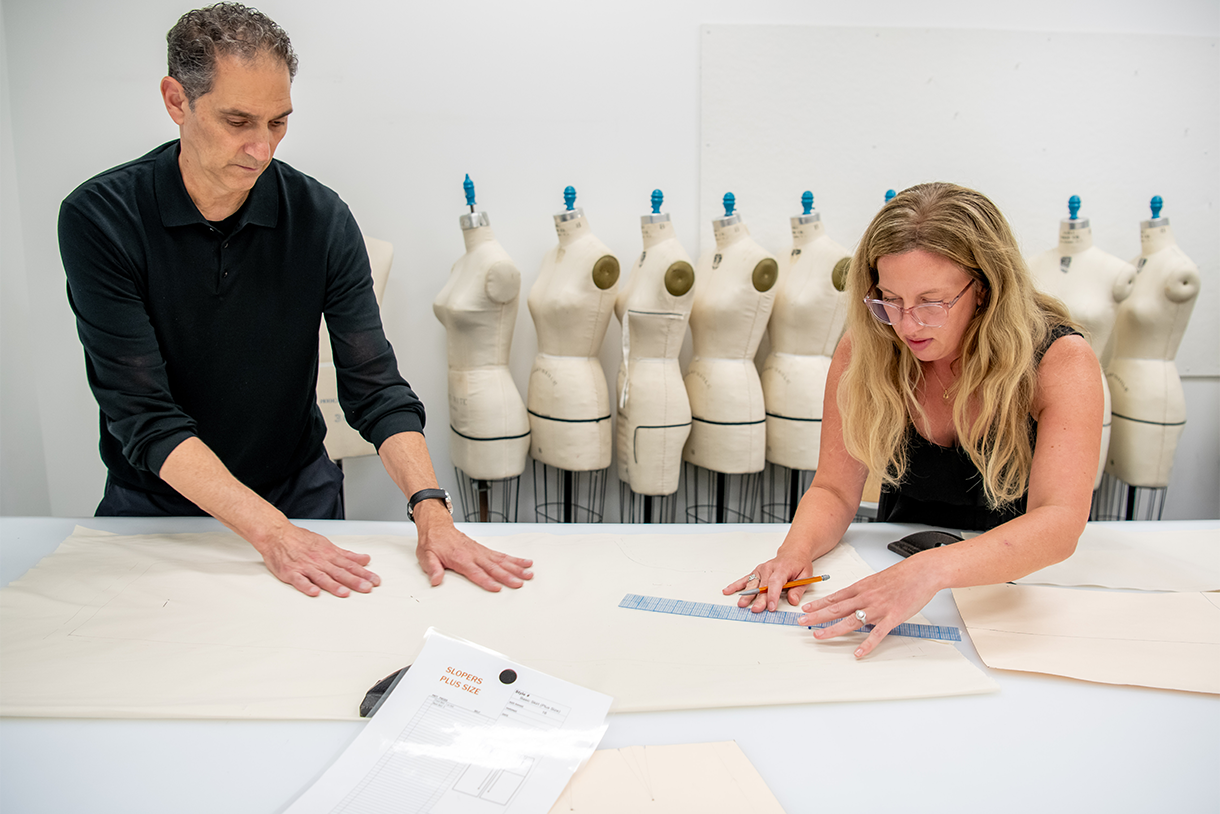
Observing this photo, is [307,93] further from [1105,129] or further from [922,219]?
[1105,129]

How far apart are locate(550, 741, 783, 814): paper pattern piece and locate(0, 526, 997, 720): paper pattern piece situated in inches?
3.3

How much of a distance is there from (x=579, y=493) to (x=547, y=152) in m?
1.38

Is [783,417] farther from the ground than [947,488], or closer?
closer

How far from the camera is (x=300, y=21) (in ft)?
9.03

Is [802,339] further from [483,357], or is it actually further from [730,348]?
[483,357]

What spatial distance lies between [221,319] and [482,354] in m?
1.20

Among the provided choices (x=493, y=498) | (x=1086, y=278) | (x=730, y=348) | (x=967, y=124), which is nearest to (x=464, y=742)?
(x=730, y=348)

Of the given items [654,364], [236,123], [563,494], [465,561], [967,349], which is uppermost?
[236,123]

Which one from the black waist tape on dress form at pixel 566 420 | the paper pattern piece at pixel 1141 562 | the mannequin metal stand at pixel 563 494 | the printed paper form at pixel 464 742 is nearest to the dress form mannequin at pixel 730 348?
the black waist tape on dress form at pixel 566 420

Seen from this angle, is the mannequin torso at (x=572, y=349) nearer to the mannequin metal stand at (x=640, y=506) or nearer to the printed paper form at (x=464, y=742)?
the mannequin metal stand at (x=640, y=506)

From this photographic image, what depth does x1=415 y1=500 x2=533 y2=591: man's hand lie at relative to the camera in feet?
4.10

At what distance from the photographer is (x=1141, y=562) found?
52.9 inches

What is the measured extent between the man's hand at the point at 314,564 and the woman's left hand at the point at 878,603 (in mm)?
723

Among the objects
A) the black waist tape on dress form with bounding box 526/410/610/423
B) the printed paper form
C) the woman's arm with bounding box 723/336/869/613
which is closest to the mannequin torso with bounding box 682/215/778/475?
the black waist tape on dress form with bounding box 526/410/610/423
